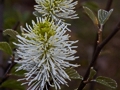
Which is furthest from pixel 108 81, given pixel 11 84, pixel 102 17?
pixel 11 84

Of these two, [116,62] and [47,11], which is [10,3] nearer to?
[116,62]

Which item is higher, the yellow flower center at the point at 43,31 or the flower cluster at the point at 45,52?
the yellow flower center at the point at 43,31

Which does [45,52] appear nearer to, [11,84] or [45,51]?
[45,51]

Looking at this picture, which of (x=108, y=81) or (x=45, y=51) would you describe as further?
(x=108, y=81)

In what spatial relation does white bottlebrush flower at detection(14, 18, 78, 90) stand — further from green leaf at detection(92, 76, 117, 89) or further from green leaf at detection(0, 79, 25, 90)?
green leaf at detection(0, 79, 25, 90)

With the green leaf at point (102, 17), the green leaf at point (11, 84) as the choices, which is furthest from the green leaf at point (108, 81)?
the green leaf at point (11, 84)

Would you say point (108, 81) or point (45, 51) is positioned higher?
point (45, 51)

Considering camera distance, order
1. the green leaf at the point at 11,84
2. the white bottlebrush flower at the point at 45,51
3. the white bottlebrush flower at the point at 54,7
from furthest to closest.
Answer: the green leaf at the point at 11,84, the white bottlebrush flower at the point at 54,7, the white bottlebrush flower at the point at 45,51

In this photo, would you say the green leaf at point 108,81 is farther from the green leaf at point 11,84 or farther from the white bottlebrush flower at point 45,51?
the green leaf at point 11,84

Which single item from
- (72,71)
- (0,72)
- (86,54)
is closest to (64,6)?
(72,71)

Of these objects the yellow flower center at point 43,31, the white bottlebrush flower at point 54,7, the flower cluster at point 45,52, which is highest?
the white bottlebrush flower at point 54,7

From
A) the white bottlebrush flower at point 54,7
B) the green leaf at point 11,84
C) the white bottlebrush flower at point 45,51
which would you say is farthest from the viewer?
the green leaf at point 11,84
